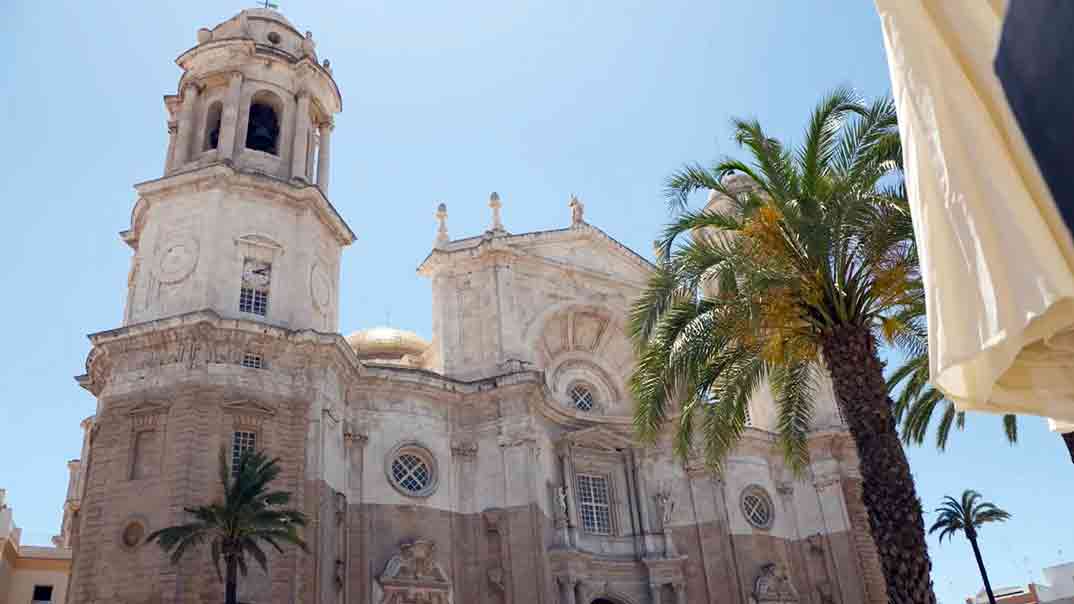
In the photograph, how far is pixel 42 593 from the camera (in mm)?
42562

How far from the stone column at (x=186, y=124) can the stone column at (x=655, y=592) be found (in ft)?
73.8

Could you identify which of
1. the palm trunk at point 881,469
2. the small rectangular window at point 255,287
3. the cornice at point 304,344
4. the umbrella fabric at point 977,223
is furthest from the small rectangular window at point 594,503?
the umbrella fabric at point 977,223

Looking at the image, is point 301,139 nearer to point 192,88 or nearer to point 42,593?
point 192,88

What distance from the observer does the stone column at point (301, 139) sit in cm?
3166

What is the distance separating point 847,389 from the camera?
13.4 metres

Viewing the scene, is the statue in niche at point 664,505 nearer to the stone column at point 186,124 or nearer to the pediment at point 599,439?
the pediment at point 599,439

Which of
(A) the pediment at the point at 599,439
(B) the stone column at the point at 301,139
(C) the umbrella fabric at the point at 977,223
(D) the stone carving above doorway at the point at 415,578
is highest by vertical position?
(B) the stone column at the point at 301,139

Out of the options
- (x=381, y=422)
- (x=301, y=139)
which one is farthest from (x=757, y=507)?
(x=301, y=139)

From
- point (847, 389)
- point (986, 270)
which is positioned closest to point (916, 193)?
point (986, 270)

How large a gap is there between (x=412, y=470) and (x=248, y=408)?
672 cm

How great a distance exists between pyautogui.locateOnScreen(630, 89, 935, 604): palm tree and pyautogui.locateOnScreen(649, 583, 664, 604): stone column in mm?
16822

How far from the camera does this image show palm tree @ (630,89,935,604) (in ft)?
41.9

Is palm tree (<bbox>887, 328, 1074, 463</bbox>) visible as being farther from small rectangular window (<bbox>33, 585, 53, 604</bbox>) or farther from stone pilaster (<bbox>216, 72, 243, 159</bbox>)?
small rectangular window (<bbox>33, 585, 53, 604</bbox>)

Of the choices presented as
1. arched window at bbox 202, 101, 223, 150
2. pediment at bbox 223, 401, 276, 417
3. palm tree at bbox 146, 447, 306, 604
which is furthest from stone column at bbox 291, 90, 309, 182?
palm tree at bbox 146, 447, 306, 604
